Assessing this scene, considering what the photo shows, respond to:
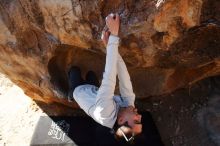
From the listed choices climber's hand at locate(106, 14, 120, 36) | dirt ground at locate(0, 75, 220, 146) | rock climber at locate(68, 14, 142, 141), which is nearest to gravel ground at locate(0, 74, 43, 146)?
dirt ground at locate(0, 75, 220, 146)

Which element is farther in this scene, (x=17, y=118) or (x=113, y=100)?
(x=17, y=118)

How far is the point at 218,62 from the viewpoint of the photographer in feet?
11.5

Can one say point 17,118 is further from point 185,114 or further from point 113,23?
point 113,23

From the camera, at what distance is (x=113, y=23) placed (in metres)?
2.67

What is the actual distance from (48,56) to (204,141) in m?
1.82

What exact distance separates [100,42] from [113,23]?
0.45 metres

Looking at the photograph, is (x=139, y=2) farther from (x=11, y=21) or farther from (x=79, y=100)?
(x=11, y=21)

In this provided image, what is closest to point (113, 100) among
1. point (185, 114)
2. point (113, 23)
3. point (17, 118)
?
point (113, 23)

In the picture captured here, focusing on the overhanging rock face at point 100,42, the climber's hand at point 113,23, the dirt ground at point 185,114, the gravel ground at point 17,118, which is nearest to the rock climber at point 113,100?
the climber's hand at point 113,23

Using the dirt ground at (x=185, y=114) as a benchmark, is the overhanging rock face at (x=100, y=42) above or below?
above

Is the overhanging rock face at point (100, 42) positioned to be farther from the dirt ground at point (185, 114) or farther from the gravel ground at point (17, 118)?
the gravel ground at point (17, 118)

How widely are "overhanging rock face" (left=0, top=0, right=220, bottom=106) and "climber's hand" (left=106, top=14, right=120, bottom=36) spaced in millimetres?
178

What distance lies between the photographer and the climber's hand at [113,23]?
8.66 ft

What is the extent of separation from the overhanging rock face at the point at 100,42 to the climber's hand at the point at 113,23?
0.18m
